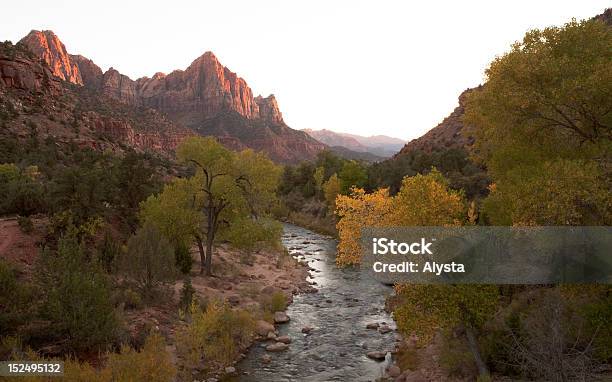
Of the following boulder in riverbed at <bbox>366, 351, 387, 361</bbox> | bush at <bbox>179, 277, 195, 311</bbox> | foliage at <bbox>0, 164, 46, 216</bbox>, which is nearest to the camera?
boulder in riverbed at <bbox>366, 351, 387, 361</bbox>

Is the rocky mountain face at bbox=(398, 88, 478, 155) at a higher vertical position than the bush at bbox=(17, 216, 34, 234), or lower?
higher

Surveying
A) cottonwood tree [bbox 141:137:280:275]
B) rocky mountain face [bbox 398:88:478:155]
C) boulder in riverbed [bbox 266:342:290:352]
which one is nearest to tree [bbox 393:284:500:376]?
boulder in riverbed [bbox 266:342:290:352]

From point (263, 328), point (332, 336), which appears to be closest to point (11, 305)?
point (263, 328)

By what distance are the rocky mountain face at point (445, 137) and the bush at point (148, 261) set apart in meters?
73.2

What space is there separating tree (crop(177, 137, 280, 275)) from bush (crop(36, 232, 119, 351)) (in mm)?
15057

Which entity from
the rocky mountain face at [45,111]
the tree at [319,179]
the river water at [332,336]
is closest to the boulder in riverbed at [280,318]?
the river water at [332,336]

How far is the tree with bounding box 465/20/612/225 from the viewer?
48.1ft

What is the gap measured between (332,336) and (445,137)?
3303 inches

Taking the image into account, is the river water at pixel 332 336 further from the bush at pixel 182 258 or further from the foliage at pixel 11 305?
the foliage at pixel 11 305

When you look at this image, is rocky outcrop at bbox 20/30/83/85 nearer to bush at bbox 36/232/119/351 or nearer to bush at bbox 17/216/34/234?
bush at bbox 17/216/34/234

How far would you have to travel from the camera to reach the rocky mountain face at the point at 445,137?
92.7 metres

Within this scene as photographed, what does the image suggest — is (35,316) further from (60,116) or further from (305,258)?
(60,116)

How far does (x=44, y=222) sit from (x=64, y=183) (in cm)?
319

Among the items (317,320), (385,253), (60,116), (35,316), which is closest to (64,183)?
(35,316)
